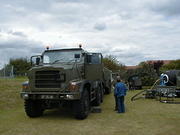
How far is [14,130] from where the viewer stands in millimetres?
7988

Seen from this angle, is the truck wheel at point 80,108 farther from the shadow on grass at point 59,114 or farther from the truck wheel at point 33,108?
the truck wheel at point 33,108

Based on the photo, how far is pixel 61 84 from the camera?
9266mm

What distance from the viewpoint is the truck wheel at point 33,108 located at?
994cm

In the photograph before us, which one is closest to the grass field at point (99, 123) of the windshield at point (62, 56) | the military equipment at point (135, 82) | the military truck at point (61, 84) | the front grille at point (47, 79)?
the military truck at point (61, 84)

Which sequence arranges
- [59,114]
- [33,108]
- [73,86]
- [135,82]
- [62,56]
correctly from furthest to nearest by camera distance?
[135,82], [59,114], [62,56], [33,108], [73,86]

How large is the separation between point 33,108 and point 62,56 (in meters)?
2.25

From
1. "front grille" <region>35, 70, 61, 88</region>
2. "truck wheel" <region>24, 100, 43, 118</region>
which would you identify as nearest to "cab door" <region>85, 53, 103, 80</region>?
"front grille" <region>35, 70, 61, 88</region>

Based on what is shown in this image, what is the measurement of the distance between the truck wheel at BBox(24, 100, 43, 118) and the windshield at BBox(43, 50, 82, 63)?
1.72m

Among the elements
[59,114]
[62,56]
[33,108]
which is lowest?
[59,114]

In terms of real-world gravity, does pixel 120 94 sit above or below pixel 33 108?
above

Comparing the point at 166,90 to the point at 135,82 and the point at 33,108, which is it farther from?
the point at 135,82

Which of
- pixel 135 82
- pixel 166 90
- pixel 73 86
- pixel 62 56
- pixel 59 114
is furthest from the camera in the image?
pixel 135 82

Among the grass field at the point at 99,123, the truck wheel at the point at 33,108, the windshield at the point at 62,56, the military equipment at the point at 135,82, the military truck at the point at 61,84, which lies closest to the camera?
the grass field at the point at 99,123

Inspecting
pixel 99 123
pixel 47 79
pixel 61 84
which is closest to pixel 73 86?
pixel 61 84
